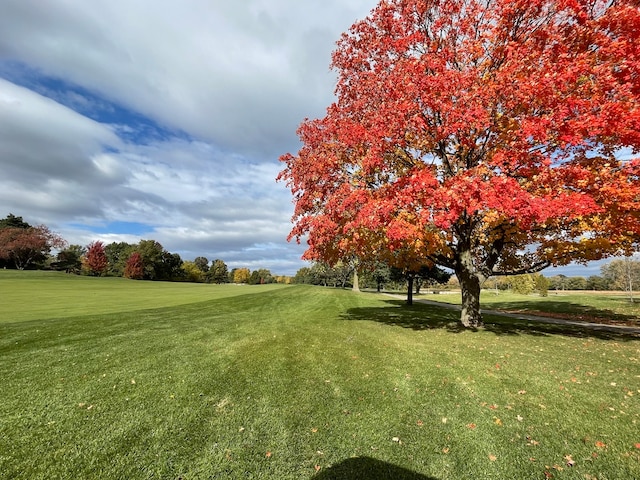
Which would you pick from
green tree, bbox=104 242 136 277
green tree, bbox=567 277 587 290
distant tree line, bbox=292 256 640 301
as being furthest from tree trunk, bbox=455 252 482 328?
green tree, bbox=567 277 587 290

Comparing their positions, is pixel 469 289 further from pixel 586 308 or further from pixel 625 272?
pixel 625 272

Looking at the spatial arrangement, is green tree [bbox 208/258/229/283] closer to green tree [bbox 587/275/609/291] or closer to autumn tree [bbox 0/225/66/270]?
autumn tree [bbox 0/225/66/270]

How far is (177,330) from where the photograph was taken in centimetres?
1272

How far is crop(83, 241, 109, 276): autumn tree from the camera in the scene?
9706 cm

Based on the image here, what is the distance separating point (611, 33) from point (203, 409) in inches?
662

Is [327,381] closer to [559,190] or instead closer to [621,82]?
[559,190]

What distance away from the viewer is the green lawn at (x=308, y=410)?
461cm

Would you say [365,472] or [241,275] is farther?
[241,275]

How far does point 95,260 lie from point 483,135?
373 feet

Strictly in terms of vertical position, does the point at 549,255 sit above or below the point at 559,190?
below

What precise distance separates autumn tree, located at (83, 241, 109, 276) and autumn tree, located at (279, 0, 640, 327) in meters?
106

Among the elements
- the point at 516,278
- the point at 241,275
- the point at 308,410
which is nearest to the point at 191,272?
the point at 241,275

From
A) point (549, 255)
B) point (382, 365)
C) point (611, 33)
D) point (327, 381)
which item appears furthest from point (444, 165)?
point (327, 381)

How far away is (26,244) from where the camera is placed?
7806cm
